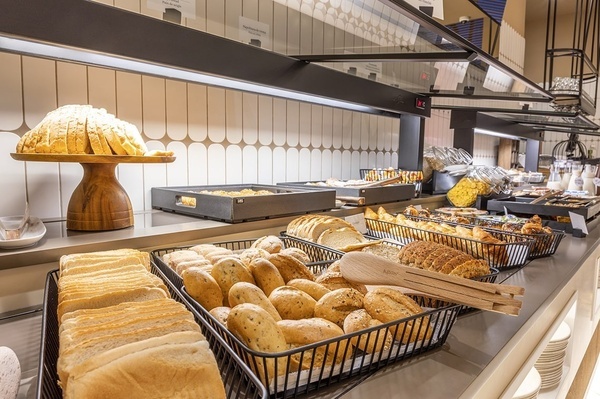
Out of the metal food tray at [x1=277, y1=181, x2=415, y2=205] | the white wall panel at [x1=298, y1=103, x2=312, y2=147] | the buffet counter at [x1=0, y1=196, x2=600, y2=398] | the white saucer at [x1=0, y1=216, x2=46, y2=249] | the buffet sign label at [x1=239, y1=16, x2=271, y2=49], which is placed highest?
the buffet sign label at [x1=239, y1=16, x2=271, y2=49]

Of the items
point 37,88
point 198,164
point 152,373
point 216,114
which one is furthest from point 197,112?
point 152,373

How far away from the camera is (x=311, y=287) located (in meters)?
0.82

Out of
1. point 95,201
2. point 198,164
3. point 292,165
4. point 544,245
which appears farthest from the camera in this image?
point 292,165

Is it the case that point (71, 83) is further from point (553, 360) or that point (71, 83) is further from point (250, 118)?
point (553, 360)

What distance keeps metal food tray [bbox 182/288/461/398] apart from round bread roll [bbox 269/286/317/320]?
0.38ft

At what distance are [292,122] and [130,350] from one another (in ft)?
6.08

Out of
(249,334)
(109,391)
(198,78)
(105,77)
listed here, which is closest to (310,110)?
(198,78)

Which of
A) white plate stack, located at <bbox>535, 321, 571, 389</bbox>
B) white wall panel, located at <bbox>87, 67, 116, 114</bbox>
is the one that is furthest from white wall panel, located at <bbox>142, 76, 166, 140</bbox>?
white plate stack, located at <bbox>535, 321, 571, 389</bbox>

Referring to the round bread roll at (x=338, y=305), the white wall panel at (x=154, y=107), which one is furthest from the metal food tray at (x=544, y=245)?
the white wall panel at (x=154, y=107)

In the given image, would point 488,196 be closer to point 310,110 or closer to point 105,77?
point 310,110

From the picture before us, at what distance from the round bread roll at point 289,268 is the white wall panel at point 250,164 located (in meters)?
1.13

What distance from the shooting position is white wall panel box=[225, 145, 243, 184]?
1.93 m

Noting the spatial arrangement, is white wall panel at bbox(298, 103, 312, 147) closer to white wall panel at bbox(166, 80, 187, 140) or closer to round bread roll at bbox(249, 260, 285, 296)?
white wall panel at bbox(166, 80, 187, 140)

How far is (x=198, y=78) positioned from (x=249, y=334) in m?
1.20
